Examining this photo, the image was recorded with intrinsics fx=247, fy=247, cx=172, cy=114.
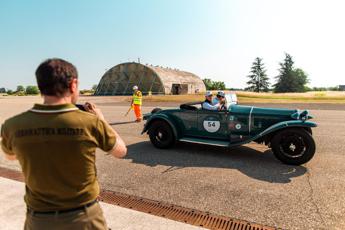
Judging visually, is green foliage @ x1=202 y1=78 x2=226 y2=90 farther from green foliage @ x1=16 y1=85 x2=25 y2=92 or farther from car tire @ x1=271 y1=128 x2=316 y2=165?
car tire @ x1=271 y1=128 x2=316 y2=165

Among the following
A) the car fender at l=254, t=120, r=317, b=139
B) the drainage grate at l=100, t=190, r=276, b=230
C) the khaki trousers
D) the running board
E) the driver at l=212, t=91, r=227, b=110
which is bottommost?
the drainage grate at l=100, t=190, r=276, b=230

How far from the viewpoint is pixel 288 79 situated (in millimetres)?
66062

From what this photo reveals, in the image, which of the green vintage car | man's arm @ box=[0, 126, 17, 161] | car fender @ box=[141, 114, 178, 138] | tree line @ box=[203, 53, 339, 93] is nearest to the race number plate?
the green vintage car

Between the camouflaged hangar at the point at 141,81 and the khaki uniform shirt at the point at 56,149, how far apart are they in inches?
1603

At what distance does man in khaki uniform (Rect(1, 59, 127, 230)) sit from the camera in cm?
149

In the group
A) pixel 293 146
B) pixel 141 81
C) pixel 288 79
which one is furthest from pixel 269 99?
pixel 288 79

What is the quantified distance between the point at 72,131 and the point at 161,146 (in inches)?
216

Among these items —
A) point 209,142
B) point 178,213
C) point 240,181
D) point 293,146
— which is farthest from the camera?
point 209,142

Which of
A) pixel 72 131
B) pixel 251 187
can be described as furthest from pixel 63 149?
pixel 251 187

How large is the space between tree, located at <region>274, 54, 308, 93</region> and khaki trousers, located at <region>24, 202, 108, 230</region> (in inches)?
2829

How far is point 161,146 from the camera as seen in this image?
22.7 feet

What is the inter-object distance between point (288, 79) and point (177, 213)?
70.7 meters

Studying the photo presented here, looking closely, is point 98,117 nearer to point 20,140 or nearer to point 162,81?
point 20,140

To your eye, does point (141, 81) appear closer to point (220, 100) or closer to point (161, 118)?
point (161, 118)
